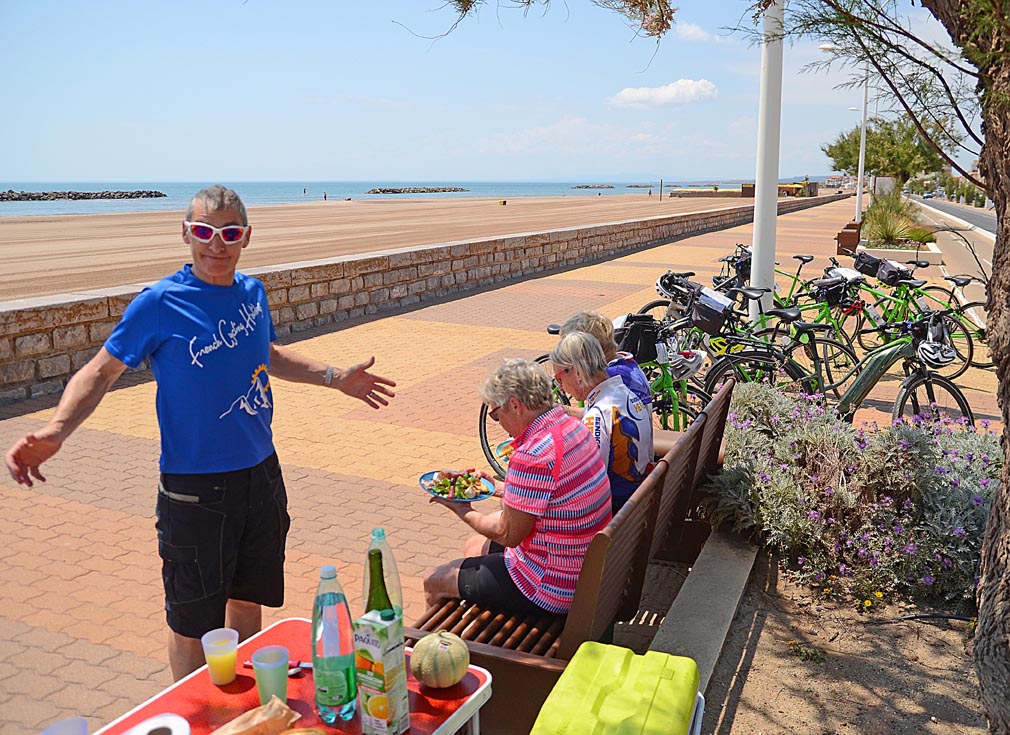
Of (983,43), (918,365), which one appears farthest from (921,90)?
(918,365)

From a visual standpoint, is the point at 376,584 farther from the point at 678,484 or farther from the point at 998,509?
the point at 678,484

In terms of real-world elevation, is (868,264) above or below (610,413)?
above

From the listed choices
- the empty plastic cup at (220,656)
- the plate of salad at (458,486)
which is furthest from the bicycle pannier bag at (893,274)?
the empty plastic cup at (220,656)

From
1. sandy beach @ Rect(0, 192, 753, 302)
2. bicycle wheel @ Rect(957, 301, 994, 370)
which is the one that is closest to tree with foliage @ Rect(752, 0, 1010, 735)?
bicycle wheel @ Rect(957, 301, 994, 370)

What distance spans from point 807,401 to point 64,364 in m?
6.56

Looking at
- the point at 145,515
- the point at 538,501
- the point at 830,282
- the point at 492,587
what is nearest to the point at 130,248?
the point at 830,282

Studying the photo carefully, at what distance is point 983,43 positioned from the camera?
2326 millimetres

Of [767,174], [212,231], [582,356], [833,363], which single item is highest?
[767,174]

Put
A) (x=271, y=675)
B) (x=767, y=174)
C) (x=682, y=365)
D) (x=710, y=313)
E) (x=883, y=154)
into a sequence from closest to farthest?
1. (x=271, y=675)
2. (x=682, y=365)
3. (x=710, y=313)
4. (x=767, y=174)
5. (x=883, y=154)

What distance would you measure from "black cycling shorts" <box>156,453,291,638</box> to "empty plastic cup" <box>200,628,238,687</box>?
53 centimetres

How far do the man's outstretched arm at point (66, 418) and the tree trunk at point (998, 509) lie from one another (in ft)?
8.72

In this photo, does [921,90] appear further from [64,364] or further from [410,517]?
[64,364]

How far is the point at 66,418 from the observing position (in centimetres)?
271

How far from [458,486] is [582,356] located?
0.90 m
